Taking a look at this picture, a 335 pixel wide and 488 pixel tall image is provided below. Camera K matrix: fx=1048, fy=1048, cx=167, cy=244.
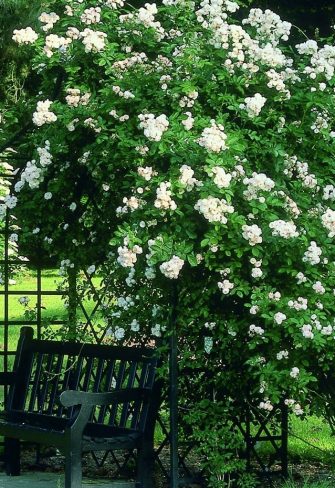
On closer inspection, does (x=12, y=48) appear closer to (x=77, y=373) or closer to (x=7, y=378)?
(x=7, y=378)

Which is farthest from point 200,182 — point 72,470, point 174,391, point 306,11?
point 306,11

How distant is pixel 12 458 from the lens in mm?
5801

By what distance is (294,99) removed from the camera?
4.96 meters

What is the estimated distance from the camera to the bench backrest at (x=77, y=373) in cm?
514

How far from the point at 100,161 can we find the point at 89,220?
727 mm

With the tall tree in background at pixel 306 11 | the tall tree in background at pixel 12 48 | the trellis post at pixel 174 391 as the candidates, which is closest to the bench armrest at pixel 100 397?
the trellis post at pixel 174 391

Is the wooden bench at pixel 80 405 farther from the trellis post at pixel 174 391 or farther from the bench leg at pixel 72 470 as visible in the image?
the trellis post at pixel 174 391

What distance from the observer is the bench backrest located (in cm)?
514

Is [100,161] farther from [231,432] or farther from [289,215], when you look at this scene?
[231,432]

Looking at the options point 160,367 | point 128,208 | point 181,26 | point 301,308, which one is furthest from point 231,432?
point 181,26

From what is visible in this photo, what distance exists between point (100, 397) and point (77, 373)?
2.41ft

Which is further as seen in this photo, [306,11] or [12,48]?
[12,48]

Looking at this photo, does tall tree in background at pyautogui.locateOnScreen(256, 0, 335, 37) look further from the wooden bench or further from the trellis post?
the trellis post

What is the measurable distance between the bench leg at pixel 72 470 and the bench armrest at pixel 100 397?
23 centimetres
